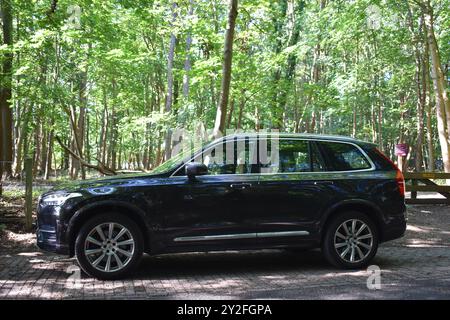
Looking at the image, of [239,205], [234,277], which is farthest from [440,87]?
[234,277]

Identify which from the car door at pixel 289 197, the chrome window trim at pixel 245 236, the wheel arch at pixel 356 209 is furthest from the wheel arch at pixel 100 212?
the wheel arch at pixel 356 209

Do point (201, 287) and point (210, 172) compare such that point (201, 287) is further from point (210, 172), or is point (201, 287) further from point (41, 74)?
point (41, 74)

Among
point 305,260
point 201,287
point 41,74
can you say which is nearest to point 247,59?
point 41,74

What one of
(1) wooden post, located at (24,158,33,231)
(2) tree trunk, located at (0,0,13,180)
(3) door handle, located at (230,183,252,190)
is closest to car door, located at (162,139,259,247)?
(3) door handle, located at (230,183,252,190)

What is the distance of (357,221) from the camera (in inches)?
278

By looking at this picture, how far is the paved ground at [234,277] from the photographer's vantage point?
220 inches

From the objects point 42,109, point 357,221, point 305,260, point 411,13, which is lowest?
point 305,260

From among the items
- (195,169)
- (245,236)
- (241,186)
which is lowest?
(245,236)

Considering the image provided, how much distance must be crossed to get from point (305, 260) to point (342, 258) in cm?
101

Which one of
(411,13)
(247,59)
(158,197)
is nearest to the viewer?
(158,197)

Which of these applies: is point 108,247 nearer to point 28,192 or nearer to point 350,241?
point 350,241

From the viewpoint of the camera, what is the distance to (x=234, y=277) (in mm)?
6566

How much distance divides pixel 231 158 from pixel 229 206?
75 centimetres

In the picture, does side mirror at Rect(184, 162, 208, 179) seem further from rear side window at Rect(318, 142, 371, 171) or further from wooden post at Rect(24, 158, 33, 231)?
wooden post at Rect(24, 158, 33, 231)
